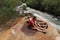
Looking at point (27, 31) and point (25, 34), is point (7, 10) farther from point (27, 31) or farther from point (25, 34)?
point (25, 34)

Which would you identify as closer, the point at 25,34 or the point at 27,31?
the point at 25,34

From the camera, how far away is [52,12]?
21.9m

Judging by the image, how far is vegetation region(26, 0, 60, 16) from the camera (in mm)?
21742

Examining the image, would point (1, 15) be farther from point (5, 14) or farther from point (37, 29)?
point (37, 29)

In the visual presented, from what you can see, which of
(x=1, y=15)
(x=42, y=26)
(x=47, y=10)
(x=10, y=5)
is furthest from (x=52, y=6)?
(x=42, y=26)

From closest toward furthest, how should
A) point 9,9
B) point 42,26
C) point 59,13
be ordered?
point 42,26 → point 9,9 → point 59,13

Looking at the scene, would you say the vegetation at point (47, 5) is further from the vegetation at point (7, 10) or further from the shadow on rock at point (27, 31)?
the shadow on rock at point (27, 31)

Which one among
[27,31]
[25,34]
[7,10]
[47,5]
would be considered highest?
[47,5]

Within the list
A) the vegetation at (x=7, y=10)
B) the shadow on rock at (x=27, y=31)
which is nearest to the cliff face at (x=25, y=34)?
the shadow on rock at (x=27, y=31)

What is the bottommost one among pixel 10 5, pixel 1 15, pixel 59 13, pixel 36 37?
pixel 36 37

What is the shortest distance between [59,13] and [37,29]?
11711mm

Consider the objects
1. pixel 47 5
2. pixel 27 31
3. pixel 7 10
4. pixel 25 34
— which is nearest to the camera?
pixel 25 34

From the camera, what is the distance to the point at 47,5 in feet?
74.0

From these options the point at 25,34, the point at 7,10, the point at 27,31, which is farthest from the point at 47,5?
the point at 25,34
